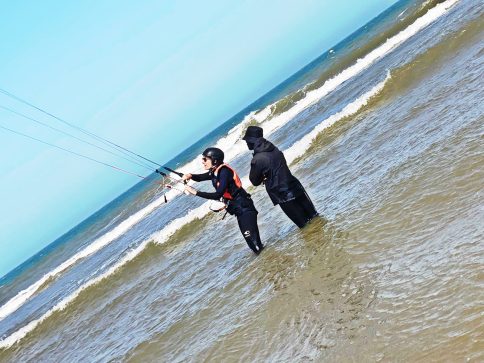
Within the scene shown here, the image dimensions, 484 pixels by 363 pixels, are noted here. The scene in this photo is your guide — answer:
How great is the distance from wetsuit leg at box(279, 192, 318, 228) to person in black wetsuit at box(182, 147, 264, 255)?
0.62 meters

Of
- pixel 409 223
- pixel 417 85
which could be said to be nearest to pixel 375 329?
pixel 409 223

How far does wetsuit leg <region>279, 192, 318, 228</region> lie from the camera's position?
8.50 m

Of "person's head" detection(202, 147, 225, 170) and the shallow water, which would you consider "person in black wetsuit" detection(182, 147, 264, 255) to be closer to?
"person's head" detection(202, 147, 225, 170)

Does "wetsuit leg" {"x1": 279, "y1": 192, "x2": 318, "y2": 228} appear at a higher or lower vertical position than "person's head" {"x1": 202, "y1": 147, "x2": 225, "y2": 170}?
lower

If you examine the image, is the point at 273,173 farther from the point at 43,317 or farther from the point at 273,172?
the point at 43,317

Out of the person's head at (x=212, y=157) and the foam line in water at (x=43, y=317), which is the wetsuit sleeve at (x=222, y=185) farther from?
the foam line in water at (x=43, y=317)

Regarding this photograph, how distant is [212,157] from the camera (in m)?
8.64

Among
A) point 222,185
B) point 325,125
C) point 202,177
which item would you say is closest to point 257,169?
point 222,185

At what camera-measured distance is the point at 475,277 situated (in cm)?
446

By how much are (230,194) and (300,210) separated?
3.85 feet

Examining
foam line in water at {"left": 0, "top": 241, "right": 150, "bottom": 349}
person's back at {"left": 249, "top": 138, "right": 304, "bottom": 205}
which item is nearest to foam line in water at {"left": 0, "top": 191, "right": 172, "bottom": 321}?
foam line in water at {"left": 0, "top": 241, "right": 150, "bottom": 349}

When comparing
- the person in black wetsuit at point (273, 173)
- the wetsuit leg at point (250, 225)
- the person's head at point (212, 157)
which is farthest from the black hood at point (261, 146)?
the wetsuit leg at point (250, 225)

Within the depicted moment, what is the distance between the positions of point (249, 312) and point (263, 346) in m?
1.15

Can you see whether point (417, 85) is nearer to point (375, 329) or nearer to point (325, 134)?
point (325, 134)
